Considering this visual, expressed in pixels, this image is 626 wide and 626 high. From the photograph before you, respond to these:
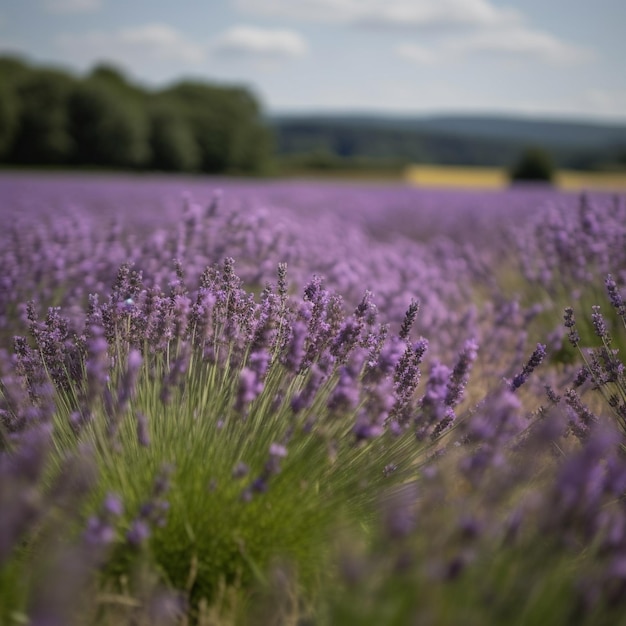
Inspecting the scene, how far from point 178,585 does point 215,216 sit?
87.5 inches

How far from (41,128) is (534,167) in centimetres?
2186

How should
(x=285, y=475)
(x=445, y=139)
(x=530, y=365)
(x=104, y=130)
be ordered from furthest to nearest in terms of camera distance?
(x=445, y=139) < (x=104, y=130) < (x=530, y=365) < (x=285, y=475)

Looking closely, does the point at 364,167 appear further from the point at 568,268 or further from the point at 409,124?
the point at 409,124

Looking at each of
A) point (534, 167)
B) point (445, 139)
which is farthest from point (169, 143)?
point (445, 139)

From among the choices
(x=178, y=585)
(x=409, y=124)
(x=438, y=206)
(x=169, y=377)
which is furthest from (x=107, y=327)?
(x=409, y=124)

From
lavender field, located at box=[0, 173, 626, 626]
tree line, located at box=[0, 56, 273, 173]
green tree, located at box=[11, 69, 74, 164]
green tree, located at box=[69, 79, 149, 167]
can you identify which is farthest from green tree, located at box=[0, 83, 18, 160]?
lavender field, located at box=[0, 173, 626, 626]

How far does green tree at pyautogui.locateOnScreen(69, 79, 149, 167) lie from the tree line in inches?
1.6

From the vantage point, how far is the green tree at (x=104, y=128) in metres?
30.6

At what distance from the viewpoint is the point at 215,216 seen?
362 centimetres

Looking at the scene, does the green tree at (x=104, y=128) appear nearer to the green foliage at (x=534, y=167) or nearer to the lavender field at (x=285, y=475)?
the green foliage at (x=534, y=167)

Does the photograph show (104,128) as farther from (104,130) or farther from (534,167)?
(534,167)

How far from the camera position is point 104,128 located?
30.4m

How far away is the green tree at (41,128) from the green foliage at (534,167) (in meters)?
20.2

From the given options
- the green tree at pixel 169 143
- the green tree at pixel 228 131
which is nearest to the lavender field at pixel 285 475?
the green tree at pixel 169 143
